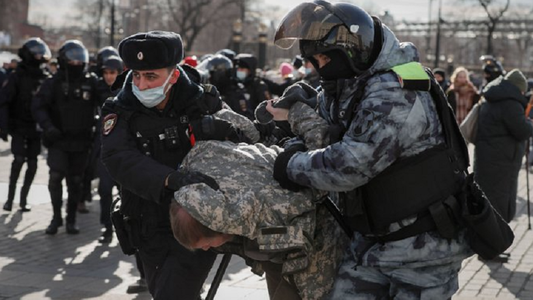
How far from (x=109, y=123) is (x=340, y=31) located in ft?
4.50

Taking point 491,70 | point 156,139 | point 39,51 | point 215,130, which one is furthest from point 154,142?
point 491,70

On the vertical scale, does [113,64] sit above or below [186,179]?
above

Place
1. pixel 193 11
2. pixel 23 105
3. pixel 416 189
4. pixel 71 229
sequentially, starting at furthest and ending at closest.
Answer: pixel 193 11
pixel 23 105
pixel 71 229
pixel 416 189

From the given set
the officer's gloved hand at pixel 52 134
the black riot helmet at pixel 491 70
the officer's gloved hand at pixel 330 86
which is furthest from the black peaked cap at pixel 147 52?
the black riot helmet at pixel 491 70

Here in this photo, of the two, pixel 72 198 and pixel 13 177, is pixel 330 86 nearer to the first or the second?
pixel 72 198

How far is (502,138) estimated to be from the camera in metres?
8.78

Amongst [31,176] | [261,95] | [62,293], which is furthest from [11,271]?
[261,95]

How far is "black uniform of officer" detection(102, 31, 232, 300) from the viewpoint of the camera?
4.32 m

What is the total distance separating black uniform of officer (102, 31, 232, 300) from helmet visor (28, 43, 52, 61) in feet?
21.6

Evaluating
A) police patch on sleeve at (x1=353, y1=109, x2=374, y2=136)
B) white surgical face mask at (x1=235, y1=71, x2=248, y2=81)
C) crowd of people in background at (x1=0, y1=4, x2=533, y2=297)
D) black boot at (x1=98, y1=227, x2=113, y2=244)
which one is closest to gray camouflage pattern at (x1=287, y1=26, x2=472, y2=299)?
police patch on sleeve at (x1=353, y1=109, x2=374, y2=136)

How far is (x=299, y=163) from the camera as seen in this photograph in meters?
3.48

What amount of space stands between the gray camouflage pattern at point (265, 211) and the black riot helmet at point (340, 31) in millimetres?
487

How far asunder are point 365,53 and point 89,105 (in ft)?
21.6

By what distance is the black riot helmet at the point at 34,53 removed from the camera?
10836 mm
